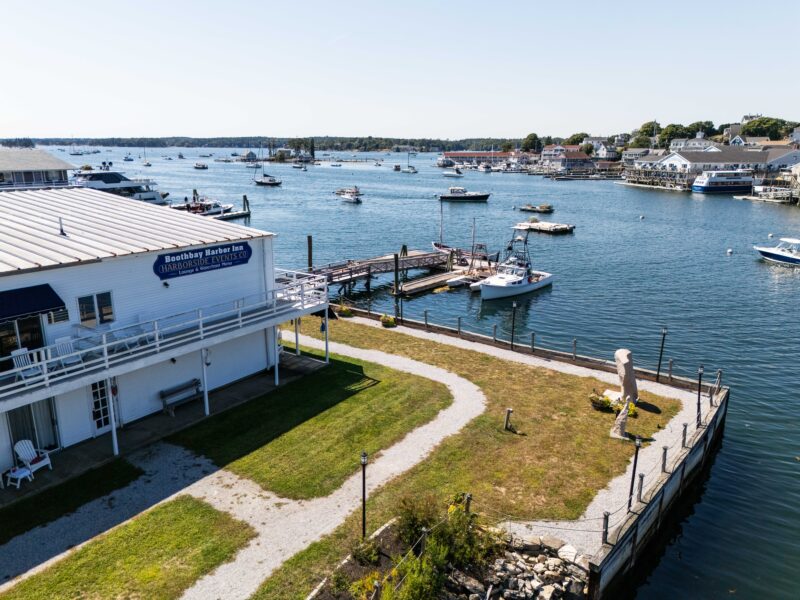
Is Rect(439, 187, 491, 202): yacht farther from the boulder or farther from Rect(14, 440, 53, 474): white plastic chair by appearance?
the boulder

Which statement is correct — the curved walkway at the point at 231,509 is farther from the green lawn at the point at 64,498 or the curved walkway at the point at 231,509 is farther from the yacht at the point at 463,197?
the yacht at the point at 463,197

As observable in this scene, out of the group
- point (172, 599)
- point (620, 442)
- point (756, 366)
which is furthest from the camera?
point (756, 366)

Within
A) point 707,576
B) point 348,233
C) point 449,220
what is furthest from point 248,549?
point 449,220

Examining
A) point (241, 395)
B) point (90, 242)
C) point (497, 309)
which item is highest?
point (90, 242)

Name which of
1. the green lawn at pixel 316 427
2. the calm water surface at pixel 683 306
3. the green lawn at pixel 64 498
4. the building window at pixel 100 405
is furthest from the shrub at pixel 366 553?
the building window at pixel 100 405

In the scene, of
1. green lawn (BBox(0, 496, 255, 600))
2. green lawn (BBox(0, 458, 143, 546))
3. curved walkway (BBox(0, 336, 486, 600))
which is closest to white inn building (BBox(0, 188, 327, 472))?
green lawn (BBox(0, 458, 143, 546))

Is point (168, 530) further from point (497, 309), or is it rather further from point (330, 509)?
point (497, 309)
